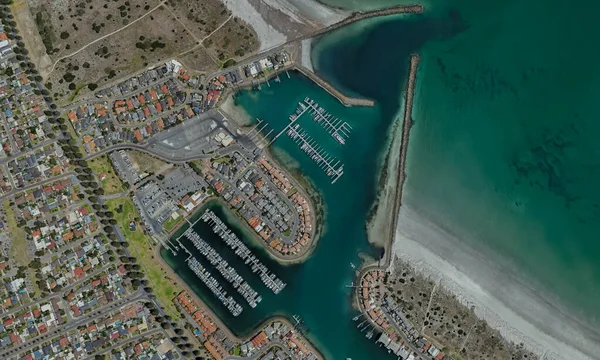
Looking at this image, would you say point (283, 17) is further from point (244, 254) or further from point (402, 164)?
point (244, 254)

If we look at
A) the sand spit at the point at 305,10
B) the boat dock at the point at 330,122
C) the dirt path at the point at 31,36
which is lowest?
the boat dock at the point at 330,122

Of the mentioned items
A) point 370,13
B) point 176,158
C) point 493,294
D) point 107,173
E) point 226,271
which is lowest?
point 493,294

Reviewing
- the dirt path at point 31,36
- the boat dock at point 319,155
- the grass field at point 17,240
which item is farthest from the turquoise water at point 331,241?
the dirt path at point 31,36

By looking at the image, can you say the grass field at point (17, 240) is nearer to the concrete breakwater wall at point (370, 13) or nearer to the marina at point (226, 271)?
the marina at point (226, 271)

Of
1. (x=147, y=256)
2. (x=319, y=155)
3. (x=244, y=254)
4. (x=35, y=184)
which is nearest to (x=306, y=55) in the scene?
(x=319, y=155)

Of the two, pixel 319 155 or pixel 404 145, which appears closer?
pixel 404 145

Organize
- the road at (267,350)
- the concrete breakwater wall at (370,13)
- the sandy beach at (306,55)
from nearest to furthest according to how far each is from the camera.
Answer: the road at (267,350) → the concrete breakwater wall at (370,13) → the sandy beach at (306,55)

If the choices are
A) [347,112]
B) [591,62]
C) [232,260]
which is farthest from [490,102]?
[232,260]

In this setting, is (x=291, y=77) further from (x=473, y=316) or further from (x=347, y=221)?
(x=473, y=316)

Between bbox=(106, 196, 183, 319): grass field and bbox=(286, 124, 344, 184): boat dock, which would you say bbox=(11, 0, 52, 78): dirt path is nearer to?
bbox=(106, 196, 183, 319): grass field
